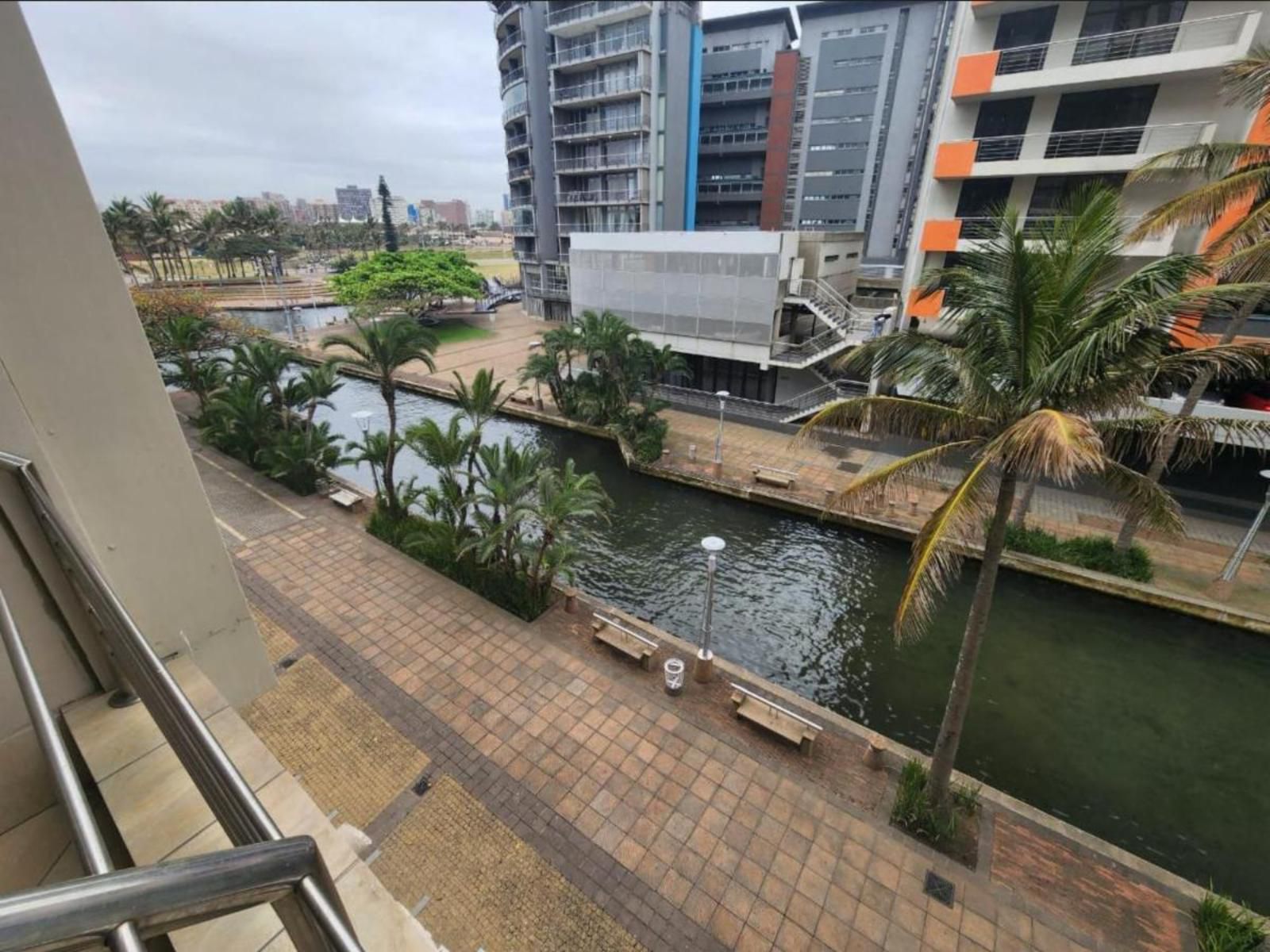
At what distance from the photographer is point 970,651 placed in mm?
7152

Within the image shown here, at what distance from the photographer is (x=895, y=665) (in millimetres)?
11219

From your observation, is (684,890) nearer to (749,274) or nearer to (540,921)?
(540,921)

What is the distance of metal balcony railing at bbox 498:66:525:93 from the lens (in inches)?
1440

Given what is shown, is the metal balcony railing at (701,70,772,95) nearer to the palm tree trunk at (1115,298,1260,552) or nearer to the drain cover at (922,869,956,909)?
the palm tree trunk at (1115,298,1260,552)

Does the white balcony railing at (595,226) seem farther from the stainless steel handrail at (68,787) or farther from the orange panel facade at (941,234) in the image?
the stainless steel handrail at (68,787)

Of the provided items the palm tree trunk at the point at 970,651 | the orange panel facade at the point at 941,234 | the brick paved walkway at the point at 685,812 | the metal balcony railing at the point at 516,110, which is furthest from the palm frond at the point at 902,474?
the metal balcony railing at the point at 516,110

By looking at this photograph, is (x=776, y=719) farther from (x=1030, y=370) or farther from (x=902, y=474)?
(x=1030, y=370)

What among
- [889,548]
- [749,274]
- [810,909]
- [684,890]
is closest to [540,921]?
[684,890]

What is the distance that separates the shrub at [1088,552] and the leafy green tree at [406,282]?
123ft

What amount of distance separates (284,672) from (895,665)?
1162cm

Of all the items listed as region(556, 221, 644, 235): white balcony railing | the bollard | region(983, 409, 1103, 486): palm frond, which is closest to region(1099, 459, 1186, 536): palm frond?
region(983, 409, 1103, 486): palm frond

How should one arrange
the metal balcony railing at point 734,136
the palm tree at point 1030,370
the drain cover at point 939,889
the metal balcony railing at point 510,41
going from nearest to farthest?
the palm tree at point 1030,370, the drain cover at point 939,889, the metal balcony railing at point 510,41, the metal balcony railing at point 734,136

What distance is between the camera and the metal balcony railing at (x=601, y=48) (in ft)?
103

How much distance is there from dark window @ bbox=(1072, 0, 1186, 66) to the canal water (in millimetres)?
14622
